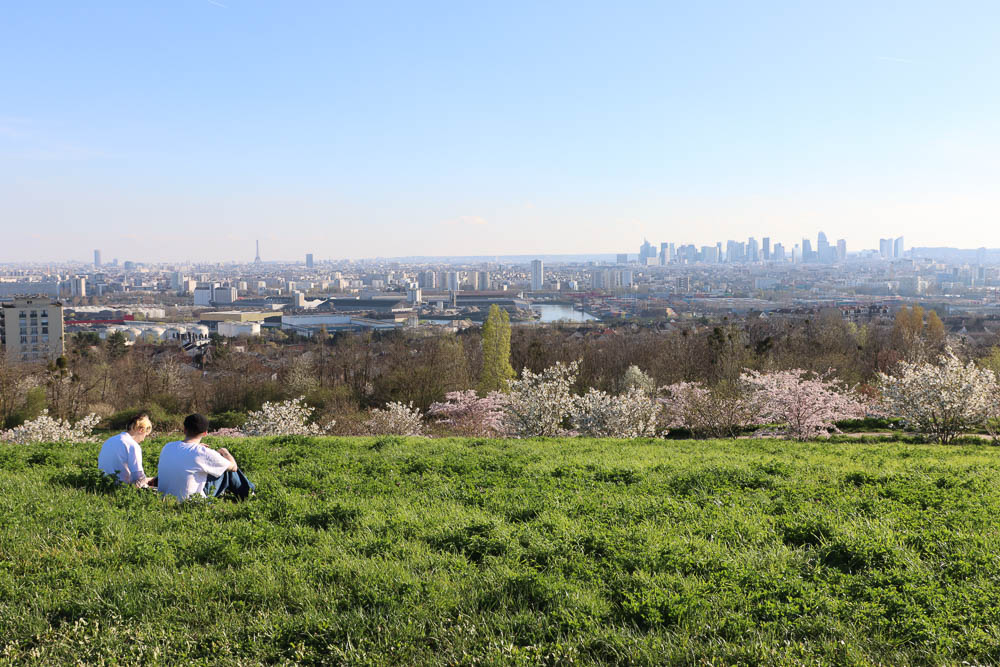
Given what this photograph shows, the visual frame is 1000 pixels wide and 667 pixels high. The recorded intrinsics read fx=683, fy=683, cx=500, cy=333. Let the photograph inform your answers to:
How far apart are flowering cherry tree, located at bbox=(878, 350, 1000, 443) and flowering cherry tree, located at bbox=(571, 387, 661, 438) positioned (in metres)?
5.20

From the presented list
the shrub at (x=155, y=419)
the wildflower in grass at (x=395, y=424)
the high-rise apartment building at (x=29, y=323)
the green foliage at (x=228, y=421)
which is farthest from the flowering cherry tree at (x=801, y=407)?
the high-rise apartment building at (x=29, y=323)

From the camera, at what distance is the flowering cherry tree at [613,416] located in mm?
15266

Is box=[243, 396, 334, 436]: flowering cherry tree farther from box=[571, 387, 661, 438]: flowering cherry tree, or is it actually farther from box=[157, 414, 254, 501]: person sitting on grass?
box=[157, 414, 254, 501]: person sitting on grass

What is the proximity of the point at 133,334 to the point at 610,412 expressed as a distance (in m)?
75.4

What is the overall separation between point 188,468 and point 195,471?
0.06 meters

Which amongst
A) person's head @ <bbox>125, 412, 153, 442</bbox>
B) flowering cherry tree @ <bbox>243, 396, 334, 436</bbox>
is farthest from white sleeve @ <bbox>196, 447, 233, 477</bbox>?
flowering cherry tree @ <bbox>243, 396, 334, 436</bbox>

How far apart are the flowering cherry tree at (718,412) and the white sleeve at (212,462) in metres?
13.0

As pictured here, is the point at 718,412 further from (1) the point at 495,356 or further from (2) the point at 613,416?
(1) the point at 495,356

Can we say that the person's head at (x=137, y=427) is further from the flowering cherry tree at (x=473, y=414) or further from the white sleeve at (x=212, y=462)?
the flowering cherry tree at (x=473, y=414)

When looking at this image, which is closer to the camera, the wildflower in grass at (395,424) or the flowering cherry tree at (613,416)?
the flowering cherry tree at (613,416)

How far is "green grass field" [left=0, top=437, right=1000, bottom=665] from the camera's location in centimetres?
358

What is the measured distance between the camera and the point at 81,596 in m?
4.11

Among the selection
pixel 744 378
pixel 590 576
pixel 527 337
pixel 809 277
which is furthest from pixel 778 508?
pixel 809 277

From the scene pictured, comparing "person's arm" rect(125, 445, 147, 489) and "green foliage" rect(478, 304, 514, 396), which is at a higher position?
"person's arm" rect(125, 445, 147, 489)
